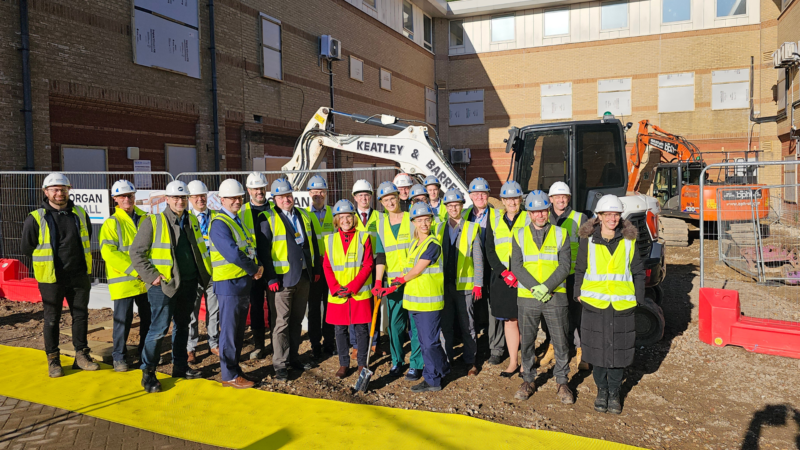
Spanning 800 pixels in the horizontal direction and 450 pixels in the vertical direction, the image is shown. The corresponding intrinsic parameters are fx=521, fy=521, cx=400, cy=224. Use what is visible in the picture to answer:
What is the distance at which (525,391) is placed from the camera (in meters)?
4.92

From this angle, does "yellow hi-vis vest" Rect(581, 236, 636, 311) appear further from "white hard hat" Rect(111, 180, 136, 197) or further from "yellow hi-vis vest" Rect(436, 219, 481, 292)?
"white hard hat" Rect(111, 180, 136, 197)

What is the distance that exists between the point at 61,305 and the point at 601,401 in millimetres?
5511

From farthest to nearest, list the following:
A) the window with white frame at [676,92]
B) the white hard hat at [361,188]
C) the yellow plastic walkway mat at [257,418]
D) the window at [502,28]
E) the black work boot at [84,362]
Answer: the window at [502,28], the window with white frame at [676,92], the white hard hat at [361,188], the black work boot at [84,362], the yellow plastic walkway mat at [257,418]

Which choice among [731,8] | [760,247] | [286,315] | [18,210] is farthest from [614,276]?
[731,8]

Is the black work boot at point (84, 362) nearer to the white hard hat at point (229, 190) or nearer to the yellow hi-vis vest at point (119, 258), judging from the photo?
the yellow hi-vis vest at point (119, 258)

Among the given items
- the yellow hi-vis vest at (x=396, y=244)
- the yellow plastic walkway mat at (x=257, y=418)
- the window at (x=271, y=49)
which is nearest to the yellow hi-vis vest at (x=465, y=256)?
the yellow hi-vis vest at (x=396, y=244)

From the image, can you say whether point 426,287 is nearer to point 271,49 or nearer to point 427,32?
point 271,49

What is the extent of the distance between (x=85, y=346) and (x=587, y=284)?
538 centimetres

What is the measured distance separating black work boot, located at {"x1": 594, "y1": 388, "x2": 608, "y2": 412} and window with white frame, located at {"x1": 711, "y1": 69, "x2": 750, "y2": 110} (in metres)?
22.3

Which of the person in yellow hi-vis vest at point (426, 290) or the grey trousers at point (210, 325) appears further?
the grey trousers at point (210, 325)

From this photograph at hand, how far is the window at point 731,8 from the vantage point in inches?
860

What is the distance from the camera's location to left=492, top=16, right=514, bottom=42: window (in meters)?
25.0

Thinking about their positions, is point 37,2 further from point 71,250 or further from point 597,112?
point 597,112

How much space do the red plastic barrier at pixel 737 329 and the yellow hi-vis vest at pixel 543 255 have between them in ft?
8.34
